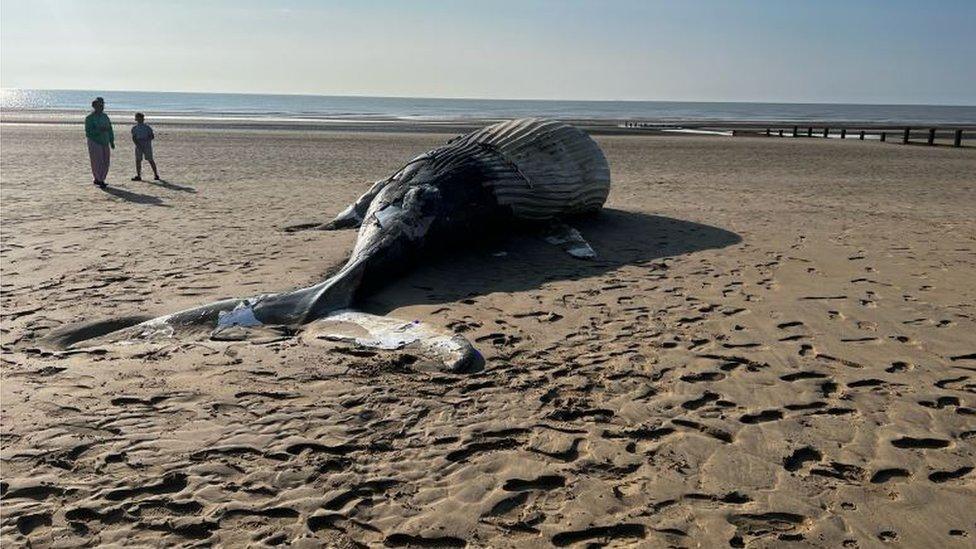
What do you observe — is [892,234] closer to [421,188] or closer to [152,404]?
[421,188]

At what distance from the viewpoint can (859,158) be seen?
22.7 m

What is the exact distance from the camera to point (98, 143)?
1455 centimetres

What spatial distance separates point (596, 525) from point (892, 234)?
7.71 metres

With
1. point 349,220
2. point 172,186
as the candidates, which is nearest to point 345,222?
point 349,220

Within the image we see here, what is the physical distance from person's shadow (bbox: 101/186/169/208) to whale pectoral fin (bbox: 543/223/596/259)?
6.63 meters

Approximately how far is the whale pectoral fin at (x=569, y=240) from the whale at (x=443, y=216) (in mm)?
13

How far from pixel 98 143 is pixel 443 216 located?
10.1 meters

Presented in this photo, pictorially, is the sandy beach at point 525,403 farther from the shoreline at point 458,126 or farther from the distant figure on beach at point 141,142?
the shoreline at point 458,126

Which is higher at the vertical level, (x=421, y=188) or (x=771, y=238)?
(x=421, y=188)

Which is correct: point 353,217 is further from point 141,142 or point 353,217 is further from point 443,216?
point 141,142

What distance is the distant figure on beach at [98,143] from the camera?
47.4 feet

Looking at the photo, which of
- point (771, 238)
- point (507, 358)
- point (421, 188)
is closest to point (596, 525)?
point (507, 358)

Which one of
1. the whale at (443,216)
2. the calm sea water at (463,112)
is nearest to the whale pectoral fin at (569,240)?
the whale at (443,216)

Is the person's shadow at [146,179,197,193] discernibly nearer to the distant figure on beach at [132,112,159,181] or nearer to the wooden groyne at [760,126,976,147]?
the distant figure on beach at [132,112,159,181]
